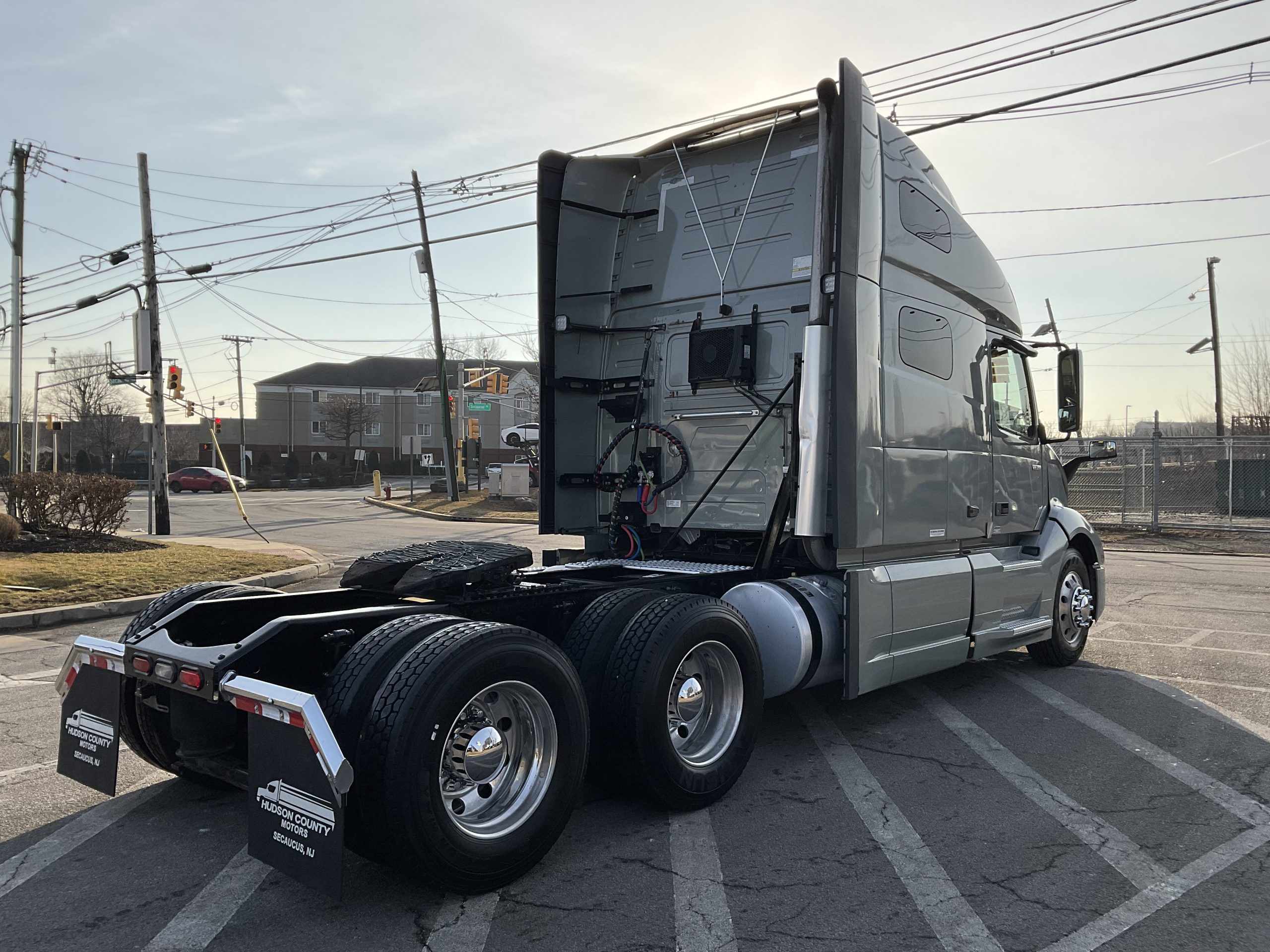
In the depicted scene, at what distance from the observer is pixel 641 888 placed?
3.48m

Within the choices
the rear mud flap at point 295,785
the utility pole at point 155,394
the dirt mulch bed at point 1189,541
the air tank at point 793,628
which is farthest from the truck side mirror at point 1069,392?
the utility pole at point 155,394

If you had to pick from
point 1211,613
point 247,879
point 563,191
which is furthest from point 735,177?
point 1211,613

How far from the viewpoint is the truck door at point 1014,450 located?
6.91 metres

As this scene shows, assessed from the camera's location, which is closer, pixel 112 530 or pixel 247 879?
pixel 247 879

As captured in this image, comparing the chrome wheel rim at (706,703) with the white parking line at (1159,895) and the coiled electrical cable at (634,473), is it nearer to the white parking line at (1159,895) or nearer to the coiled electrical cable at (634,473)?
the white parking line at (1159,895)

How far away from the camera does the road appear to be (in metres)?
3.16

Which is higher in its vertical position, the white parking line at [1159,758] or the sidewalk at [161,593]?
the sidewalk at [161,593]

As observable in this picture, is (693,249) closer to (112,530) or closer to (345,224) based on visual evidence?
(112,530)

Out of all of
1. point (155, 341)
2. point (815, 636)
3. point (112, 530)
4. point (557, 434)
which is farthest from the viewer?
point (155, 341)

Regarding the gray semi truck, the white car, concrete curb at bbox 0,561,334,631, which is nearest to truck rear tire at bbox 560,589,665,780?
the gray semi truck

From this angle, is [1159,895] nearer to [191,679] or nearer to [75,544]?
[191,679]

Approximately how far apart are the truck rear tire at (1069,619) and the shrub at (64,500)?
1445 centimetres

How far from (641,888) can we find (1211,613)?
890 cm

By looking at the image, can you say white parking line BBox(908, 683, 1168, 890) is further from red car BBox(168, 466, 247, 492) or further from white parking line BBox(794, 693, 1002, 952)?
red car BBox(168, 466, 247, 492)
